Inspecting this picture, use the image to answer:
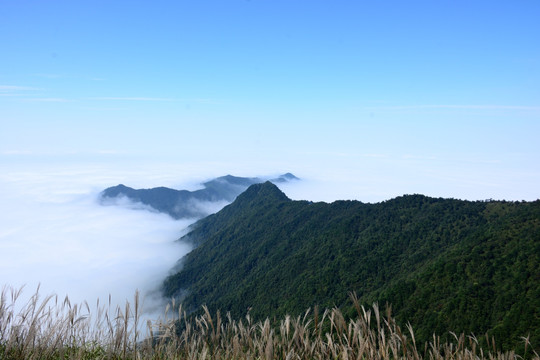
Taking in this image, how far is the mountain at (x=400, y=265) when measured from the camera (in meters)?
64.1

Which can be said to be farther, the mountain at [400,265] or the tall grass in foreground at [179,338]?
the mountain at [400,265]

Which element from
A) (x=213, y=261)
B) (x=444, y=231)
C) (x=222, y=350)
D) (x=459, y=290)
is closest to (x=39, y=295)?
(x=222, y=350)

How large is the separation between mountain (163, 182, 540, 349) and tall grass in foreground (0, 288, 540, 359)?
23.5 ft

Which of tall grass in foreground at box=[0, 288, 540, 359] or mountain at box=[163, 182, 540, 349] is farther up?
tall grass in foreground at box=[0, 288, 540, 359]

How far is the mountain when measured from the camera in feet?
210

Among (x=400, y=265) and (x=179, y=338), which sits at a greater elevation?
(x=179, y=338)

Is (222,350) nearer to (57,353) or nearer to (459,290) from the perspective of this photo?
(57,353)

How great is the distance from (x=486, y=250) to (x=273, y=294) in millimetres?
69741

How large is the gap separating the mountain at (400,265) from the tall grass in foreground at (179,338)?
7.16 m

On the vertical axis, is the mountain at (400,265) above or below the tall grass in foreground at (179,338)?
below

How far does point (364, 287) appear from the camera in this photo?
331 ft

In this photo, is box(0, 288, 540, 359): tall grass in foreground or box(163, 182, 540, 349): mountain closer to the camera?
box(0, 288, 540, 359): tall grass in foreground

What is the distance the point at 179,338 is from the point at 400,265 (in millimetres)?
106719

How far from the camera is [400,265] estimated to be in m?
102
